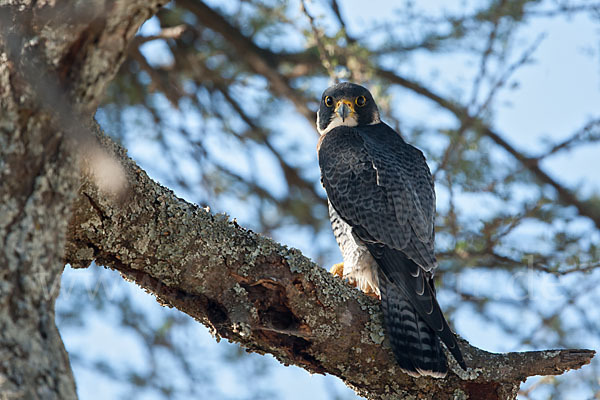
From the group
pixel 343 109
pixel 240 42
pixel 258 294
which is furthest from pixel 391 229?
pixel 240 42

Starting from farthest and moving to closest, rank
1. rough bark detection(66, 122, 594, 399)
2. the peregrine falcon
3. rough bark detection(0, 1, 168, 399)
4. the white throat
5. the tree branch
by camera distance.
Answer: the tree branch < the white throat < the peregrine falcon < rough bark detection(66, 122, 594, 399) < rough bark detection(0, 1, 168, 399)

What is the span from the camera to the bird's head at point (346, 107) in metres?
4.80

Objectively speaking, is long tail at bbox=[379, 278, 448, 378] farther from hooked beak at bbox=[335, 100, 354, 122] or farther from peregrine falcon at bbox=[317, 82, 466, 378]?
hooked beak at bbox=[335, 100, 354, 122]

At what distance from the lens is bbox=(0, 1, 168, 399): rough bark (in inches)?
59.1

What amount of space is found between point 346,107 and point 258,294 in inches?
88.5

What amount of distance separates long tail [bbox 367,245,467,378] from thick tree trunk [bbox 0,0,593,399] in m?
0.08

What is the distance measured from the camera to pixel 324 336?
2965 mm

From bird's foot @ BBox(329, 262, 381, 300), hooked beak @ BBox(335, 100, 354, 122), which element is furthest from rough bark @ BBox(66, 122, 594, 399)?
hooked beak @ BBox(335, 100, 354, 122)

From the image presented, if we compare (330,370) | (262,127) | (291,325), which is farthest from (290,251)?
(262,127)

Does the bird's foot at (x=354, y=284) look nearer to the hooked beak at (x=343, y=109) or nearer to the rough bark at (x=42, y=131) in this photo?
the hooked beak at (x=343, y=109)

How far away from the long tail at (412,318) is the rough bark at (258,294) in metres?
0.08

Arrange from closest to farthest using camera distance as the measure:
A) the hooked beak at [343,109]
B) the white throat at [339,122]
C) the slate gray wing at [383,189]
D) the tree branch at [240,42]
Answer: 1. the slate gray wing at [383,189]
2. the hooked beak at [343,109]
3. the white throat at [339,122]
4. the tree branch at [240,42]

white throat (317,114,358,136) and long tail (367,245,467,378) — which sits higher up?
white throat (317,114,358,136)

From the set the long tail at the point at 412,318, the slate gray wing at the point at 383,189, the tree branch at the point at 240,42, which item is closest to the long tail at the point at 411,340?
the long tail at the point at 412,318
